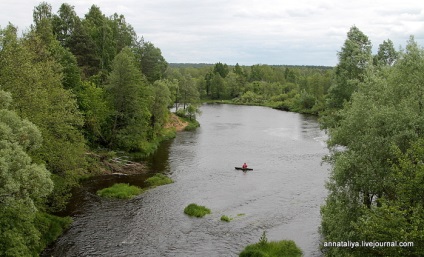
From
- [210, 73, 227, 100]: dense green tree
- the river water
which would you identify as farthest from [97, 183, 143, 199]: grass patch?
[210, 73, 227, 100]: dense green tree

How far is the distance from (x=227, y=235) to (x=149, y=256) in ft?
23.5

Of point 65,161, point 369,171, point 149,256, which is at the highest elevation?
point 369,171

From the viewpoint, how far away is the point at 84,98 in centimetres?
5509

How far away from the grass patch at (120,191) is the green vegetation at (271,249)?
1680cm

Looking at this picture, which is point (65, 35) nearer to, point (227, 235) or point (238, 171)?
point (238, 171)

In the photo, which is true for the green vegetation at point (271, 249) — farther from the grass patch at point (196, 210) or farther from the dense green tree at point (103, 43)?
the dense green tree at point (103, 43)

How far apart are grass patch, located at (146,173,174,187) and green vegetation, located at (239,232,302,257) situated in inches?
747

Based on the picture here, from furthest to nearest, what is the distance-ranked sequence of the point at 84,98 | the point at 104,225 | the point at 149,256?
the point at 84,98, the point at 104,225, the point at 149,256

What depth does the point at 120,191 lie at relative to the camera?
43344 millimetres

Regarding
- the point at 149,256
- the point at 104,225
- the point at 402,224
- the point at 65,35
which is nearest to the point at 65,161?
the point at 104,225

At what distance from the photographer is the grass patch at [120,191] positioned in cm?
4253

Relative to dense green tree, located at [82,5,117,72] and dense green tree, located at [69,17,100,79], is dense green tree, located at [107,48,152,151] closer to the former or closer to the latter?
dense green tree, located at [69,17,100,79]

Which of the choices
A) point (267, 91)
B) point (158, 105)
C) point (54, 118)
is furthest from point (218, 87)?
point (54, 118)

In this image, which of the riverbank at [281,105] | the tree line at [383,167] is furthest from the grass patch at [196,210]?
the riverbank at [281,105]
